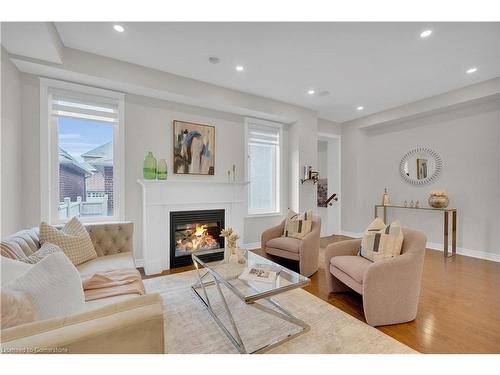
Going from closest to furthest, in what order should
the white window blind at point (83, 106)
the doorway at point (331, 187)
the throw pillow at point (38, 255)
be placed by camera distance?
the throw pillow at point (38, 255) < the white window blind at point (83, 106) < the doorway at point (331, 187)

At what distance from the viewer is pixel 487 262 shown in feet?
11.6

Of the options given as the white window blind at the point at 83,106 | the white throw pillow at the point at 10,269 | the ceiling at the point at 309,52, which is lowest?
the white throw pillow at the point at 10,269

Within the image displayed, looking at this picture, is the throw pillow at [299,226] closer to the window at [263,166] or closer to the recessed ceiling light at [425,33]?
the window at [263,166]

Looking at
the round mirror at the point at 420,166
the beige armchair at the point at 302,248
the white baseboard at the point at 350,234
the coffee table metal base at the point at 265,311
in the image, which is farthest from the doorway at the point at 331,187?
the coffee table metal base at the point at 265,311

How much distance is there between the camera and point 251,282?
1.83 meters

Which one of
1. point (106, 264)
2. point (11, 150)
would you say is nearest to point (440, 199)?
point (106, 264)

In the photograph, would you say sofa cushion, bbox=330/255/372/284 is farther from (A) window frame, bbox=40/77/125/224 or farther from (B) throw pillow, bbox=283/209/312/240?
(A) window frame, bbox=40/77/125/224

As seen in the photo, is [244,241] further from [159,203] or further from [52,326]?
[52,326]

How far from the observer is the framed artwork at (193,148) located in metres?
3.57

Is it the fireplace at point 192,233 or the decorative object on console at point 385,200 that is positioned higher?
the decorative object on console at point 385,200

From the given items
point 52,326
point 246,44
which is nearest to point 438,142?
point 246,44

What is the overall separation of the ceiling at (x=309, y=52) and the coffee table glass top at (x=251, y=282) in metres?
2.39

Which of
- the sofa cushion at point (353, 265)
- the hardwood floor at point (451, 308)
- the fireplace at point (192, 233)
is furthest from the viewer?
the fireplace at point (192, 233)

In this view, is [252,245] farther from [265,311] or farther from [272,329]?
[265,311]
